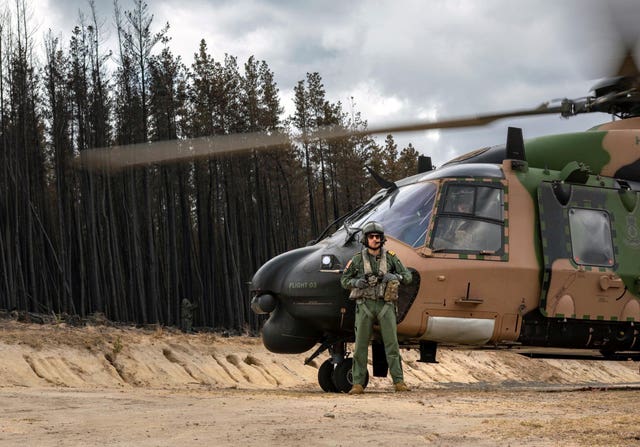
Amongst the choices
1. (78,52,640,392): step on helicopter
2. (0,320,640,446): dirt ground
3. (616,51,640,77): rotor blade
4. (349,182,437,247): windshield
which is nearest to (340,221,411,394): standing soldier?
(78,52,640,392): step on helicopter

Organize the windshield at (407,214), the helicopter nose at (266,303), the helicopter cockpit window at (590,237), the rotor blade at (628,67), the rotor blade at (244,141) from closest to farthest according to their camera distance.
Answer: the rotor blade at (244,141) → the rotor blade at (628,67) → the windshield at (407,214) → the helicopter nose at (266,303) → the helicopter cockpit window at (590,237)

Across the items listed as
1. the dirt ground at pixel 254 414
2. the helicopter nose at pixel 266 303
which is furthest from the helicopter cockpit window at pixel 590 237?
the helicopter nose at pixel 266 303

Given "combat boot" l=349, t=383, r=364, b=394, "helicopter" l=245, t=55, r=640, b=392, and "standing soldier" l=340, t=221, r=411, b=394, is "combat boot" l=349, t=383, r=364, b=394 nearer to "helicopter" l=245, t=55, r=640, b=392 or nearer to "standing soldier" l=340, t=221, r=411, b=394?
"standing soldier" l=340, t=221, r=411, b=394

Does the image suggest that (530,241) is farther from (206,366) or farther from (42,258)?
(42,258)

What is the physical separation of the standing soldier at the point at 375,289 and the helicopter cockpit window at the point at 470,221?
2.77 feet

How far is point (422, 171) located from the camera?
1203cm

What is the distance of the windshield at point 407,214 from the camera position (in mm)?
9938

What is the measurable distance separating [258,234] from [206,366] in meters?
20.1

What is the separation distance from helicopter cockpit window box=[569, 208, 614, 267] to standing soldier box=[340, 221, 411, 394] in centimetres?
250

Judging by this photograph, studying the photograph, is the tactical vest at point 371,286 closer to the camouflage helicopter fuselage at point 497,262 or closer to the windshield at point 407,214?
the camouflage helicopter fuselage at point 497,262

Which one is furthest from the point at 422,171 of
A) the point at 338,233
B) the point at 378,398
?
the point at 378,398

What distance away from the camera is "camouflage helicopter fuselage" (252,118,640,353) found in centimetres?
973

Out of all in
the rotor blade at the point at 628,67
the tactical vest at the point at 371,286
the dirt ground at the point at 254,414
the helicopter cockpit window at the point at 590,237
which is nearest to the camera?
the dirt ground at the point at 254,414

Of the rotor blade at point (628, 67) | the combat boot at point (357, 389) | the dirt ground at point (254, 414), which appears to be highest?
the rotor blade at point (628, 67)
